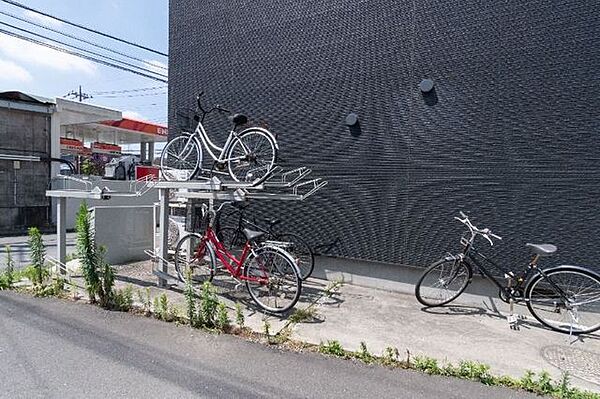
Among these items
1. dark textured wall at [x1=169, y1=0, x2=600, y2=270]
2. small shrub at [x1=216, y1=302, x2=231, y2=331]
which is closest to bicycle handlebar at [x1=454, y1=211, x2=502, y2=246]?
dark textured wall at [x1=169, y1=0, x2=600, y2=270]

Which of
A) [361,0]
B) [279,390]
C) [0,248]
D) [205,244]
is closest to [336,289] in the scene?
[205,244]

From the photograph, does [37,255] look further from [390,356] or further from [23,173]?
[23,173]

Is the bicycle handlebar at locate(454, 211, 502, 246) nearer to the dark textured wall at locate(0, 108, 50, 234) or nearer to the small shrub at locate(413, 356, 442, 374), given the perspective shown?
the small shrub at locate(413, 356, 442, 374)

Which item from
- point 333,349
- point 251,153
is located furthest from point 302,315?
point 251,153

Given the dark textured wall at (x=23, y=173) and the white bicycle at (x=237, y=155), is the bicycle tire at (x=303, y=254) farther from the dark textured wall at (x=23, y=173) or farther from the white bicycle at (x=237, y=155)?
the dark textured wall at (x=23, y=173)

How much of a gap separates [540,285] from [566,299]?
28 cm

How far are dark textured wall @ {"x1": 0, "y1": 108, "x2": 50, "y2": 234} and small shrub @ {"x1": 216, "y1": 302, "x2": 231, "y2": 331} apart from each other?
467 inches

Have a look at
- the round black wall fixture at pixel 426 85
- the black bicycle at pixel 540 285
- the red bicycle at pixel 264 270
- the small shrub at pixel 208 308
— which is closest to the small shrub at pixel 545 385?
the black bicycle at pixel 540 285

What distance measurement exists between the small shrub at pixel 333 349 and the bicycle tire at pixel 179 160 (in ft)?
10.0

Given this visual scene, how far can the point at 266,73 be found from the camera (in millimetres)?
6660

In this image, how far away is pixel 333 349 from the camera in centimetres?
355

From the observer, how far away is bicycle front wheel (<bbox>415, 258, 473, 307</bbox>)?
4832 millimetres

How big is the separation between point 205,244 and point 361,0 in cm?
441

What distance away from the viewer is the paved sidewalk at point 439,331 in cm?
352
